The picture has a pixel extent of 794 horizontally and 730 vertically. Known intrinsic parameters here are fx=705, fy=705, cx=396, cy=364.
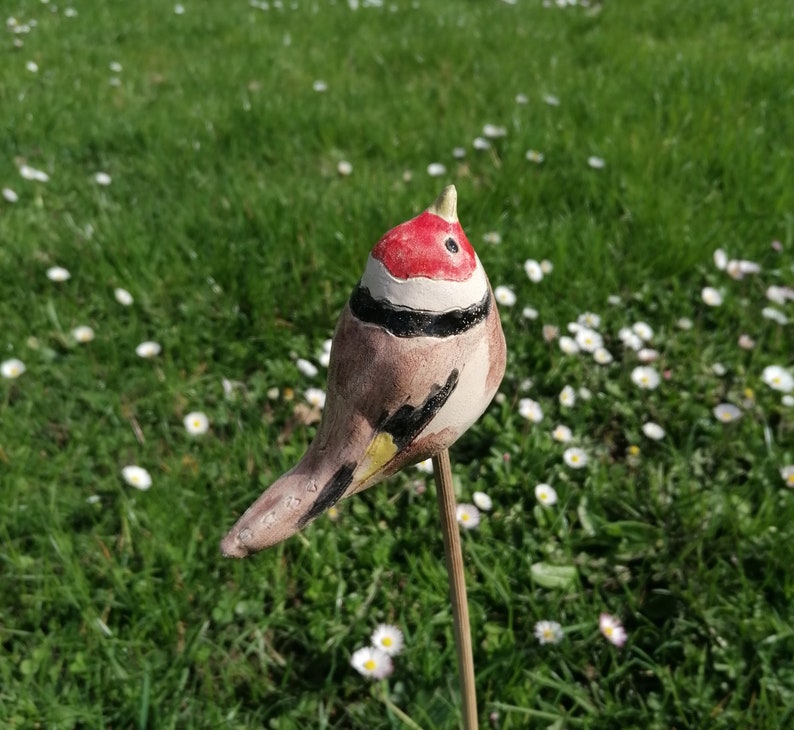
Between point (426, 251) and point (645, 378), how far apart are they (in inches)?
58.2

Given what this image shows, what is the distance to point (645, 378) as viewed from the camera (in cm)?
203

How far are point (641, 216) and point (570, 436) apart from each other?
108cm

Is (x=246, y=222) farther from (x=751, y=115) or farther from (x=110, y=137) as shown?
(x=751, y=115)


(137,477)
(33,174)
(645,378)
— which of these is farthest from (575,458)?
(33,174)

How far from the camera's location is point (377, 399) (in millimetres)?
741

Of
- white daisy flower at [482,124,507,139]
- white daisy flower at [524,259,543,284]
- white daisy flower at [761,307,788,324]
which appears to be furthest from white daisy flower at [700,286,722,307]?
white daisy flower at [482,124,507,139]

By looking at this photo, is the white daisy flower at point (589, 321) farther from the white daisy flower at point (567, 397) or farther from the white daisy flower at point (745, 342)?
the white daisy flower at point (745, 342)

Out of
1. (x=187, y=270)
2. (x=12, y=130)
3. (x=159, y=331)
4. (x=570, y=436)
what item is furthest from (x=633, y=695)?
(x=12, y=130)

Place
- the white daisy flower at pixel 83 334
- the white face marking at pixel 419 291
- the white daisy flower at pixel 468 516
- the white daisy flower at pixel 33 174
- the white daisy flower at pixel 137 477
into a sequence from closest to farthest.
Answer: the white face marking at pixel 419 291
the white daisy flower at pixel 468 516
the white daisy flower at pixel 137 477
the white daisy flower at pixel 83 334
the white daisy flower at pixel 33 174

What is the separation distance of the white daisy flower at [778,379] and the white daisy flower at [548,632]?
1028 millimetres

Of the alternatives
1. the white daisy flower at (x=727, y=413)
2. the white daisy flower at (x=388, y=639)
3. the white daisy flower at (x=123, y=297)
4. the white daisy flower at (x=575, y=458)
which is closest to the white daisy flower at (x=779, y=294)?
the white daisy flower at (x=727, y=413)

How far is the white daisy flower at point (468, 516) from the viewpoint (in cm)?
163

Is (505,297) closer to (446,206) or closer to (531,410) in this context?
(531,410)

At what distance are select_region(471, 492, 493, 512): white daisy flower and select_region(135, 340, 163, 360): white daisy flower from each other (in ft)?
3.55
